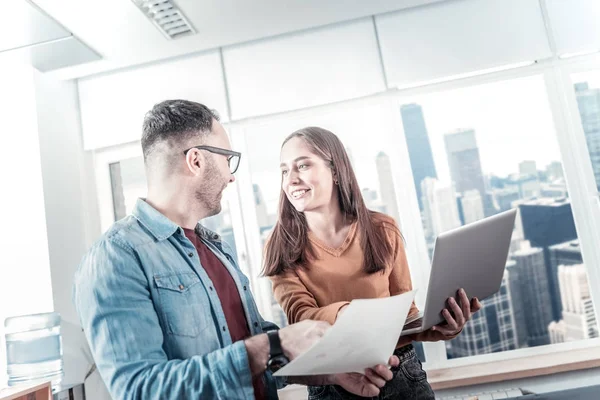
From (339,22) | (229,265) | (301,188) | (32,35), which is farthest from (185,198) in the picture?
(339,22)

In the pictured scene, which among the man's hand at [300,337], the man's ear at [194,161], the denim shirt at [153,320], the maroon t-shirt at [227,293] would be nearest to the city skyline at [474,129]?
the maroon t-shirt at [227,293]

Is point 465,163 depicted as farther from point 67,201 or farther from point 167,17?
point 67,201

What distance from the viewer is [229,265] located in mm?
1506

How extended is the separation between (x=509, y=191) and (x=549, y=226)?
32cm

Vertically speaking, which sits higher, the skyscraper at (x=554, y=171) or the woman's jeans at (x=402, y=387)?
the skyscraper at (x=554, y=171)

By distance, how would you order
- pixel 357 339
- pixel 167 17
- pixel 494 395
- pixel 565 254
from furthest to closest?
pixel 565 254, pixel 167 17, pixel 494 395, pixel 357 339

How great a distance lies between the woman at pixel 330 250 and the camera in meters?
1.69

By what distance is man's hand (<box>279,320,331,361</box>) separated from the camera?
1.08 meters

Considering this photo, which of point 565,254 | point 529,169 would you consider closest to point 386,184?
point 529,169

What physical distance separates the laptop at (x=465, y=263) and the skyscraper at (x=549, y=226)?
166 centimetres

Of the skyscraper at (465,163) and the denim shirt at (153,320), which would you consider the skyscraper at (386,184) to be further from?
the denim shirt at (153,320)

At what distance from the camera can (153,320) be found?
1.11 metres

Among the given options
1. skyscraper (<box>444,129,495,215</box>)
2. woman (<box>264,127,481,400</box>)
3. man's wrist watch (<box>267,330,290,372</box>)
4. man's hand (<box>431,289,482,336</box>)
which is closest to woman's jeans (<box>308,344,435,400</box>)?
woman (<box>264,127,481,400</box>)

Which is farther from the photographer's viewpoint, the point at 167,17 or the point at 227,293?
the point at 167,17
